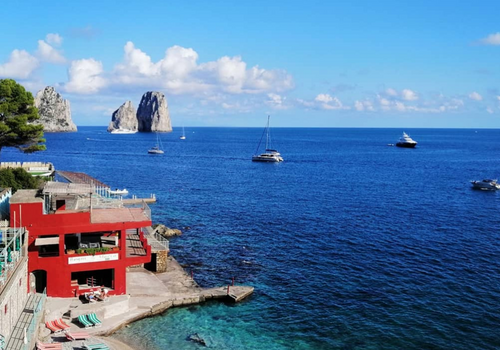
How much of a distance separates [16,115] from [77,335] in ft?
112

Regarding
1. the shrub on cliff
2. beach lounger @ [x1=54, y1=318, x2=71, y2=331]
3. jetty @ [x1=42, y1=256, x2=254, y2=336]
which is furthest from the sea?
the shrub on cliff

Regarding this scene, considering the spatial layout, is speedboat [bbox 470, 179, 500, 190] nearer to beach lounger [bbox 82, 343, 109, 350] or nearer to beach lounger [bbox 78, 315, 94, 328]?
beach lounger [bbox 78, 315, 94, 328]

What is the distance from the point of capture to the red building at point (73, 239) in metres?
30.7

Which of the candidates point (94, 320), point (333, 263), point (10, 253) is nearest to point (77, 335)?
point (94, 320)

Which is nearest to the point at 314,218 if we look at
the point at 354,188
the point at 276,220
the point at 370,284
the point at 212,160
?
the point at 276,220

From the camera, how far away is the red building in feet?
101

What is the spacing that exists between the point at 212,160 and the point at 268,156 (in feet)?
67.5

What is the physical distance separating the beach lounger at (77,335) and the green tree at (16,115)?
31752 mm

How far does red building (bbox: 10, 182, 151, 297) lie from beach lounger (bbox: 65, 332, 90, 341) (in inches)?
223

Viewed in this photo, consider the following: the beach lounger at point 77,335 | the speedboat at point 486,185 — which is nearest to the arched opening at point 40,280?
the beach lounger at point 77,335

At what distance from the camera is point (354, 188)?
304 ft

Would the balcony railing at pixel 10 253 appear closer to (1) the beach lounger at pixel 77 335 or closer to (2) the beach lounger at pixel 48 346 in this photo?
(2) the beach lounger at pixel 48 346

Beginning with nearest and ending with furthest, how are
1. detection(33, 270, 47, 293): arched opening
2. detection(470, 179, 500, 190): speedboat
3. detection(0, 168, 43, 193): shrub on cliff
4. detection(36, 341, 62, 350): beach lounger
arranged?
detection(36, 341, 62, 350): beach lounger < detection(33, 270, 47, 293): arched opening < detection(0, 168, 43, 193): shrub on cliff < detection(470, 179, 500, 190): speedboat

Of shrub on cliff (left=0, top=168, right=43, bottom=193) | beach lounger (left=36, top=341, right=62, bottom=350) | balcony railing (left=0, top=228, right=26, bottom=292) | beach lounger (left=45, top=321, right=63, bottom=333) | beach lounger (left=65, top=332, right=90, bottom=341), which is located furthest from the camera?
shrub on cliff (left=0, top=168, right=43, bottom=193)
